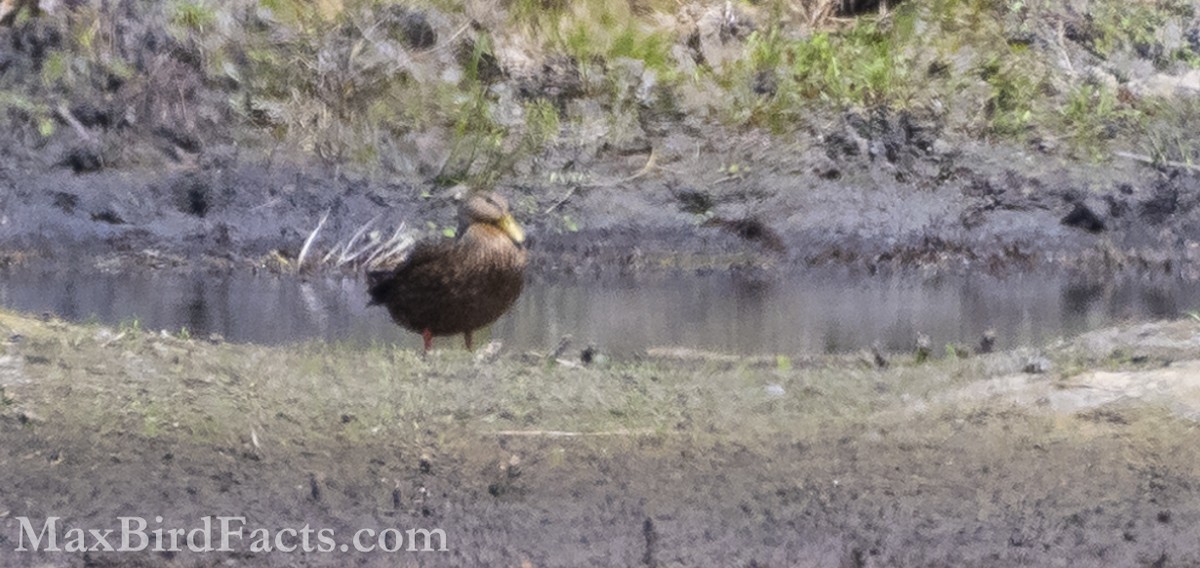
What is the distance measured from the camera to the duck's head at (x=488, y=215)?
22.3 feet

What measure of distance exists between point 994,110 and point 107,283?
6309 mm

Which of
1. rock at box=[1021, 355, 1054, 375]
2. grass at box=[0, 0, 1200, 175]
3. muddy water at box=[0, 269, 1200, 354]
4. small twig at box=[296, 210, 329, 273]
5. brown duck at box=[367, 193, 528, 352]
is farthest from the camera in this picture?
grass at box=[0, 0, 1200, 175]

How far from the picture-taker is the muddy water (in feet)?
23.6

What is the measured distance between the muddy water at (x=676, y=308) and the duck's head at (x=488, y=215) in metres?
0.49

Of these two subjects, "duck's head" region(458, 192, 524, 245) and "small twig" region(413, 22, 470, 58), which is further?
"small twig" region(413, 22, 470, 58)

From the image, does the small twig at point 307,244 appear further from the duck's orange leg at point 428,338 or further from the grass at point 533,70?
the duck's orange leg at point 428,338

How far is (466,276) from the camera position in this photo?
6.64 metres

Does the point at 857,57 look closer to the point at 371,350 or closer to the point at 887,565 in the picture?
the point at 371,350

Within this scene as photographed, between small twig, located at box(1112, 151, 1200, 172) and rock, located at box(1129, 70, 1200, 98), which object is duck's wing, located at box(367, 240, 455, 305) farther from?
rock, located at box(1129, 70, 1200, 98)

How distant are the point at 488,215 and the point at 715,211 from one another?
4069mm

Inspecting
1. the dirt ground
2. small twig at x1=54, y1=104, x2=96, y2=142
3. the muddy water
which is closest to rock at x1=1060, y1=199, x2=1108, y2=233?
the muddy water

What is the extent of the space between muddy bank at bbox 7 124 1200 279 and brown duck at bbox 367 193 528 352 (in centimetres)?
292

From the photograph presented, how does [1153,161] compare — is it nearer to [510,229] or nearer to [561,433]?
[510,229]

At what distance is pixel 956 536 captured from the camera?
3.71 meters
